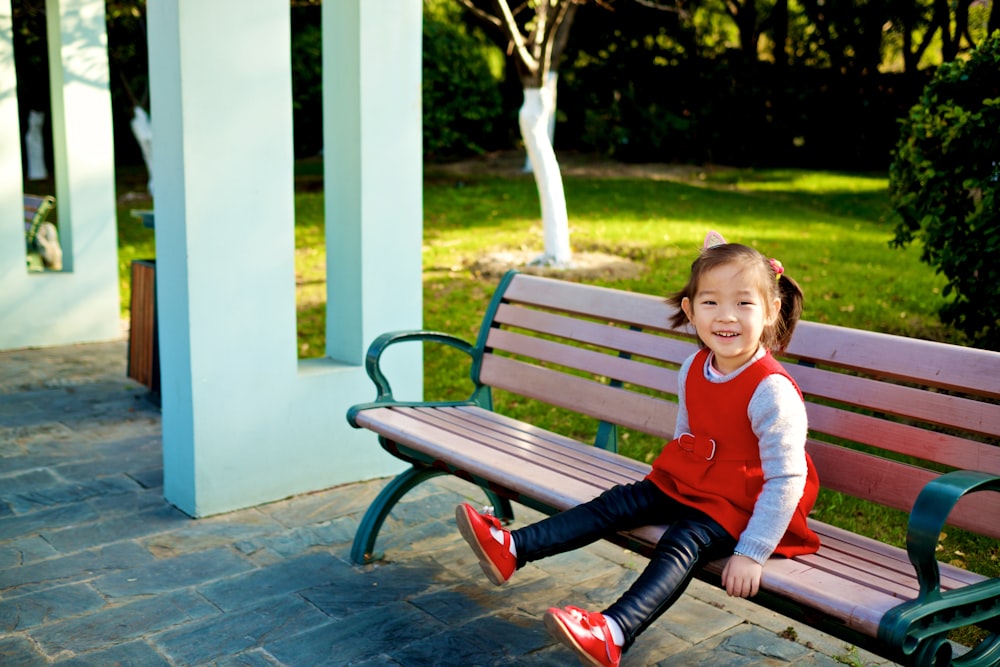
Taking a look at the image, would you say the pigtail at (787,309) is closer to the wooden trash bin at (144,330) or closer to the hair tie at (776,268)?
the hair tie at (776,268)

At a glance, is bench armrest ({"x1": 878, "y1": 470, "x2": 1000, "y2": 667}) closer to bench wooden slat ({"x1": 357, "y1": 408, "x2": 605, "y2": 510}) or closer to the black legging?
the black legging

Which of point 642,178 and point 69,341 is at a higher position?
point 642,178

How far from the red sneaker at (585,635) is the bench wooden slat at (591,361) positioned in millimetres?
1178

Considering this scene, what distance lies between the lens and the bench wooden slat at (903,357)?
2.72 m

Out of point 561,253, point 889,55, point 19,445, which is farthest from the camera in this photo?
point 889,55

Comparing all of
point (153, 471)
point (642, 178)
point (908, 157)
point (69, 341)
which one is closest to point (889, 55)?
point (642, 178)

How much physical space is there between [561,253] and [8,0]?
5.06 m

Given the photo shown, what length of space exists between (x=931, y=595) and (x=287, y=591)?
2.20 metres

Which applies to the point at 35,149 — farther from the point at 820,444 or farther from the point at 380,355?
the point at 820,444

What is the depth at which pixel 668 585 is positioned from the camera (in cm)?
261

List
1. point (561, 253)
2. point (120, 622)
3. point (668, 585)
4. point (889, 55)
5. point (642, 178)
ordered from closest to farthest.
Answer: point (668, 585)
point (120, 622)
point (561, 253)
point (642, 178)
point (889, 55)

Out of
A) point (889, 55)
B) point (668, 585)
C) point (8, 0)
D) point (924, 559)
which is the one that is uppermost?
point (889, 55)

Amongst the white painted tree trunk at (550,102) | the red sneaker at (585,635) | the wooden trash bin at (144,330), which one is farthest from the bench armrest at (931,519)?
the white painted tree trunk at (550,102)

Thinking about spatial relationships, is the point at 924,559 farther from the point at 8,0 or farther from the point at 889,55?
the point at 889,55
